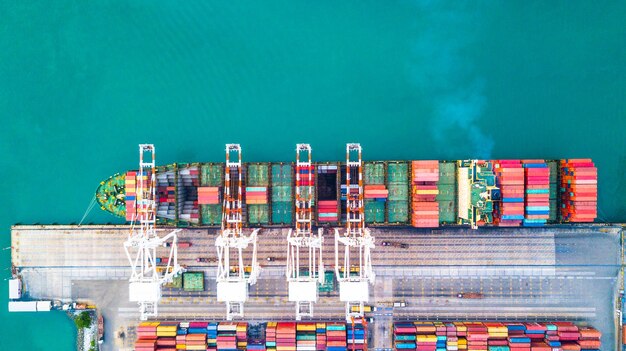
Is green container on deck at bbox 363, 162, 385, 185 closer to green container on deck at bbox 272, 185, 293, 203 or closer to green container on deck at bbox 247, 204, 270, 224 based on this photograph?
green container on deck at bbox 272, 185, 293, 203

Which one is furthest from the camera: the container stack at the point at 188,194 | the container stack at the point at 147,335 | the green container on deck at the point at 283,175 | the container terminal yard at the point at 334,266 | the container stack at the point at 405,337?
the container stack at the point at 405,337

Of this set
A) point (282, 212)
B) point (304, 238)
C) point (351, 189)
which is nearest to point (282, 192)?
point (282, 212)

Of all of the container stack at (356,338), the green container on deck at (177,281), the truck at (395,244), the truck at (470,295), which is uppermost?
the truck at (395,244)

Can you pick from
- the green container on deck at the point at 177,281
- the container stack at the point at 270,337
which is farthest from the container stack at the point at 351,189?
the green container on deck at the point at 177,281

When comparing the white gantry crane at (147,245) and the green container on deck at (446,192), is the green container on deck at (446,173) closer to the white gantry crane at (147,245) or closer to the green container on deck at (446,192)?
the green container on deck at (446,192)

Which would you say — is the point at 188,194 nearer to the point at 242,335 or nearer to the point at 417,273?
the point at 242,335
